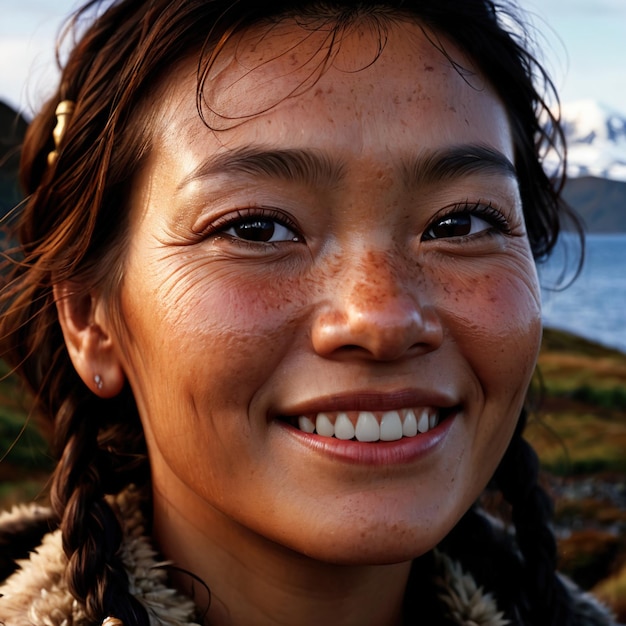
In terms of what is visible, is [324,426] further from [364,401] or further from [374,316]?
[374,316]

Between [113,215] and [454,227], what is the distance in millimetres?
767

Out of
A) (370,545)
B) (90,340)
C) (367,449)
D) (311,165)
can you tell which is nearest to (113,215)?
(90,340)

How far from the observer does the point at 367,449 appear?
65.6 inches

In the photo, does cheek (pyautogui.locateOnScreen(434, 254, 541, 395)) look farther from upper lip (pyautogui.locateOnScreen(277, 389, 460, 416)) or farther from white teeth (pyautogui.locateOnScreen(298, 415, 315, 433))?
white teeth (pyautogui.locateOnScreen(298, 415, 315, 433))

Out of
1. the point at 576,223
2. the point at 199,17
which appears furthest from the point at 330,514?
the point at 576,223

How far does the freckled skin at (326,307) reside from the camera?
163 centimetres

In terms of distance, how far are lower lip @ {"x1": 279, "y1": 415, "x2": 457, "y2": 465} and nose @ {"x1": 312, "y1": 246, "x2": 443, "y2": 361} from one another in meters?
0.17

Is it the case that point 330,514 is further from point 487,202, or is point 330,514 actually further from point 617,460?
point 617,460

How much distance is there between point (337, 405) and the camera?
1.63 meters

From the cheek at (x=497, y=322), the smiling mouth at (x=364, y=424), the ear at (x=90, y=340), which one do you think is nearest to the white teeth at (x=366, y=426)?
the smiling mouth at (x=364, y=424)

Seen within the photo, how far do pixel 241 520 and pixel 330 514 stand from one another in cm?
20

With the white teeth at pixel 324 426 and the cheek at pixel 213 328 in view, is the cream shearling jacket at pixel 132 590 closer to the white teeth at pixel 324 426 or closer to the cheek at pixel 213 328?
the cheek at pixel 213 328

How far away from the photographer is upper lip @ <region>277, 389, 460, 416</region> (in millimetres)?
1619

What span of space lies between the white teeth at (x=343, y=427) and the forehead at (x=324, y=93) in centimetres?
52
